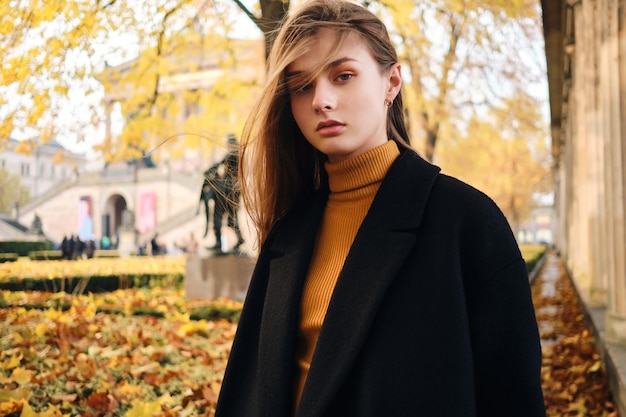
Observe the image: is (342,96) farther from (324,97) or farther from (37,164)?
(37,164)

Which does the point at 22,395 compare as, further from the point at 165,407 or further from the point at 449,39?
the point at 449,39

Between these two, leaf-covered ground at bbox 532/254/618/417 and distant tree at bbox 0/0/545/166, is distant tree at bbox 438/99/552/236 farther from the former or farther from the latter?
leaf-covered ground at bbox 532/254/618/417

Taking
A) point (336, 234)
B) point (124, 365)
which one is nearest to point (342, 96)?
point (336, 234)

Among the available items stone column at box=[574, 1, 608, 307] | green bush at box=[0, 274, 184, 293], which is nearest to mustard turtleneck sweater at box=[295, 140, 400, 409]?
green bush at box=[0, 274, 184, 293]

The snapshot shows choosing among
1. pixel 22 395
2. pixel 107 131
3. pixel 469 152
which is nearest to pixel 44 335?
pixel 22 395

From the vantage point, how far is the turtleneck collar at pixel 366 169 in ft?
5.34

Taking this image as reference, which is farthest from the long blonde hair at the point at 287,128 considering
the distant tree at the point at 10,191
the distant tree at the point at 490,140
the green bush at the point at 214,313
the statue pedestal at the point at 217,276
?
the distant tree at the point at 490,140

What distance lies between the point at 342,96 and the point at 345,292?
1.58 feet

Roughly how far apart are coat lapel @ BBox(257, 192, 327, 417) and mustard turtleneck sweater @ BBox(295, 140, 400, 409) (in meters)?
0.03

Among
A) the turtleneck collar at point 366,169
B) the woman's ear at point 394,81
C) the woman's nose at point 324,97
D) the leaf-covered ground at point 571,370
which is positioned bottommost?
the leaf-covered ground at point 571,370

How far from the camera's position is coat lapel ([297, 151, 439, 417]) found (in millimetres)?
1380

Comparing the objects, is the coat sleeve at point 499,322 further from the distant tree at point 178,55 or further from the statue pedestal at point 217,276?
the statue pedestal at point 217,276

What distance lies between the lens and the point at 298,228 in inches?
69.2

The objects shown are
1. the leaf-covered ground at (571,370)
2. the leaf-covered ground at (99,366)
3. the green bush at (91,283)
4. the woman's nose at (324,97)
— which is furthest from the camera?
the green bush at (91,283)
